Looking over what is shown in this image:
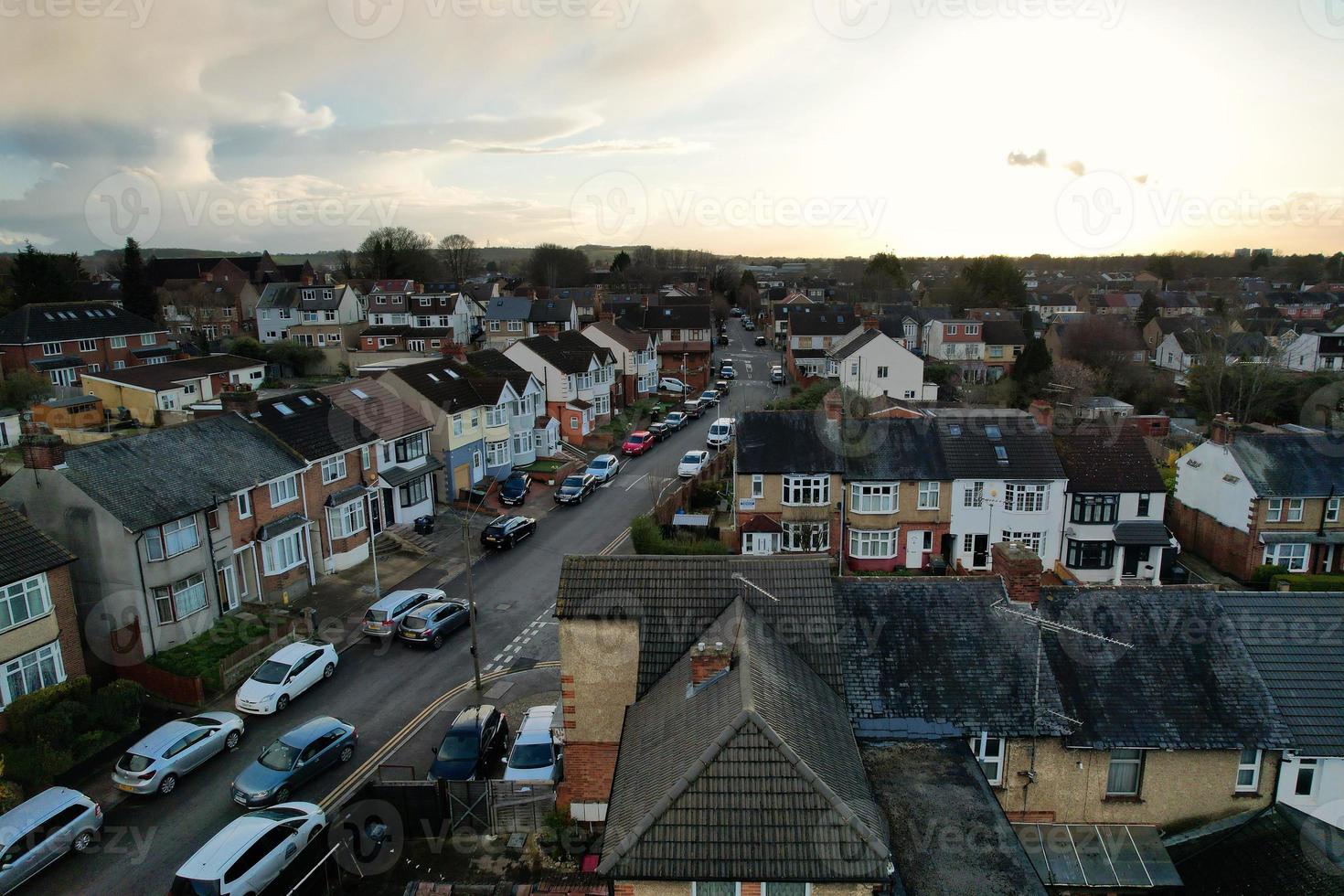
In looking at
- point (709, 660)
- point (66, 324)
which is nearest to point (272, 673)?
point (709, 660)

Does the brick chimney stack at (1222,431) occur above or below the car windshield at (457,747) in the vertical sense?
above

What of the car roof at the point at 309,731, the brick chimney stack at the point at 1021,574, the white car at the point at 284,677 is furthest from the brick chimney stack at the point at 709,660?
the white car at the point at 284,677

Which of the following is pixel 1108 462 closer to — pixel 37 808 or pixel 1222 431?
pixel 1222 431

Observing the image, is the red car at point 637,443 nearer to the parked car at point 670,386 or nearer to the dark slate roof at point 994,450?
the parked car at point 670,386

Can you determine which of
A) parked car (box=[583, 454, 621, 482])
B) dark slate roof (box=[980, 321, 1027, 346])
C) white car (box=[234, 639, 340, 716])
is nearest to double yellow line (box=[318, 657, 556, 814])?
white car (box=[234, 639, 340, 716])

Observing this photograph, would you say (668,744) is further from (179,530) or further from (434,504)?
(434,504)

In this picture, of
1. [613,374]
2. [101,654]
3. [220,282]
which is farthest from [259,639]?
[220,282]
